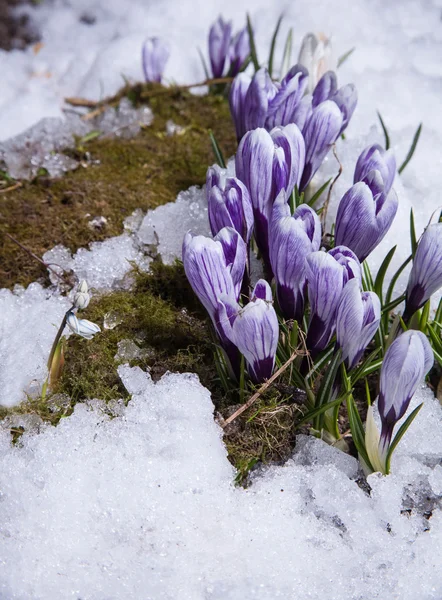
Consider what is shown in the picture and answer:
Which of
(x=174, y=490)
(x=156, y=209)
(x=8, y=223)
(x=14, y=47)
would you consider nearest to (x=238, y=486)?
(x=174, y=490)

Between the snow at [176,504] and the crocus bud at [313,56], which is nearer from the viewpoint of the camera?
the snow at [176,504]

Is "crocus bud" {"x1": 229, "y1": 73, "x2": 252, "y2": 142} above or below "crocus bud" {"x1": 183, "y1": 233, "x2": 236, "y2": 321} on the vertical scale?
above

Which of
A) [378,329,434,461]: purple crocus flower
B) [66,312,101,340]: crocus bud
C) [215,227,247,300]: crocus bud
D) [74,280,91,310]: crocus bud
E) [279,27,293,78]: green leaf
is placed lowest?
[66,312,101,340]: crocus bud

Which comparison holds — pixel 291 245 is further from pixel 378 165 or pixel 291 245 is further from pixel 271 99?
pixel 271 99

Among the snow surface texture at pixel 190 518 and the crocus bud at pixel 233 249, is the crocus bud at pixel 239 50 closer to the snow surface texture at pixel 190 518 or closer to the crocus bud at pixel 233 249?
the crocus bud at pixel 233 249

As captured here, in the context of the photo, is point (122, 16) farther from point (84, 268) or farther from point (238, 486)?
point (238, 486)

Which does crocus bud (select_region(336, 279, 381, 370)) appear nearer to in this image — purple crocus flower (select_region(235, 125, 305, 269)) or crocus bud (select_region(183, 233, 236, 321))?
crocus bud (select_region(183, 233, 236, 321))

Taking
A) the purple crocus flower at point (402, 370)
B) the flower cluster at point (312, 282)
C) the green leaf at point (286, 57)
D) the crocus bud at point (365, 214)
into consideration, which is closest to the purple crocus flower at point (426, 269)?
the flower cluster at point (312, 282)

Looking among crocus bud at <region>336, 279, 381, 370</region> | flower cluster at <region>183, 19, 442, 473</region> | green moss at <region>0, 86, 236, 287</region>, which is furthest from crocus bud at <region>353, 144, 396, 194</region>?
green moss at <region>0, 86, 236, 287</region>
